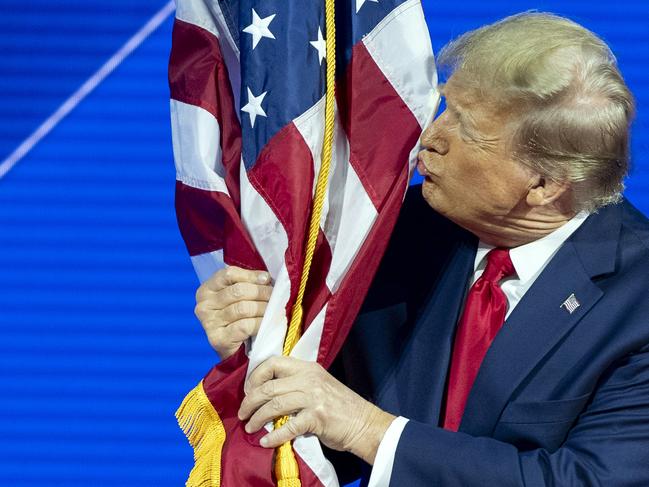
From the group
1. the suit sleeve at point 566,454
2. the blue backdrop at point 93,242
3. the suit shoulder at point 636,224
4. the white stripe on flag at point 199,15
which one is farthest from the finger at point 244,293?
the blue backdrop at point 93,242

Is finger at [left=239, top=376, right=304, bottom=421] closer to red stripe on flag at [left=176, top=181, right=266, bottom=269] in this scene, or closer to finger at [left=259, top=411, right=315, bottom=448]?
finger at [left=259, top=411, right=315, bottom=448]

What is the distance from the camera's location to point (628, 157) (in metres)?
2.11

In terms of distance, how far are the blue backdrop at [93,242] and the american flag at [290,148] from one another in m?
1.29

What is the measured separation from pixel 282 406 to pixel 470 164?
1.70ft

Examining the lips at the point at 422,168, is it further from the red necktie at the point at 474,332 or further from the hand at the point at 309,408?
the hand at the point at 309,408

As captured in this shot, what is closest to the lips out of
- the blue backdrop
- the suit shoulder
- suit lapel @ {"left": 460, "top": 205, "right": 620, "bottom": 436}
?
suit lapel @ {"left": 460, "top": 205, "right": 620, "bottom": 436}

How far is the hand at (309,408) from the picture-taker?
6.22ft

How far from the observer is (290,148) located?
76.3 inches

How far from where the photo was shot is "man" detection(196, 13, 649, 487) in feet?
6.35

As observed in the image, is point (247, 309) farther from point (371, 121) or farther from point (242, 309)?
point (371, 121)

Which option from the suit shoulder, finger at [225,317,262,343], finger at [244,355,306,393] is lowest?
finger at [244,355,306,393]

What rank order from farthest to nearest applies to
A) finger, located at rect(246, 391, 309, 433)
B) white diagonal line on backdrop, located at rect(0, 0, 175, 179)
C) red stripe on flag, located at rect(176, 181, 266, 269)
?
1. white diagonal line on backdrop, located at rect(0, 0, 175, 179)
2. red stripe on flag, located at rect(176, 181, 266, 269)
3. finger, located at rect(246, 391, 309, 433)

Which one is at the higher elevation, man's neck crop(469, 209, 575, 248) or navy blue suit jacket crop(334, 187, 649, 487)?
man's neck crop(469, 209, 575, 248)

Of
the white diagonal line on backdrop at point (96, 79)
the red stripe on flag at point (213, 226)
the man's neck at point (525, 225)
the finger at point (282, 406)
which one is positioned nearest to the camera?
the finger at point (282, 406)
